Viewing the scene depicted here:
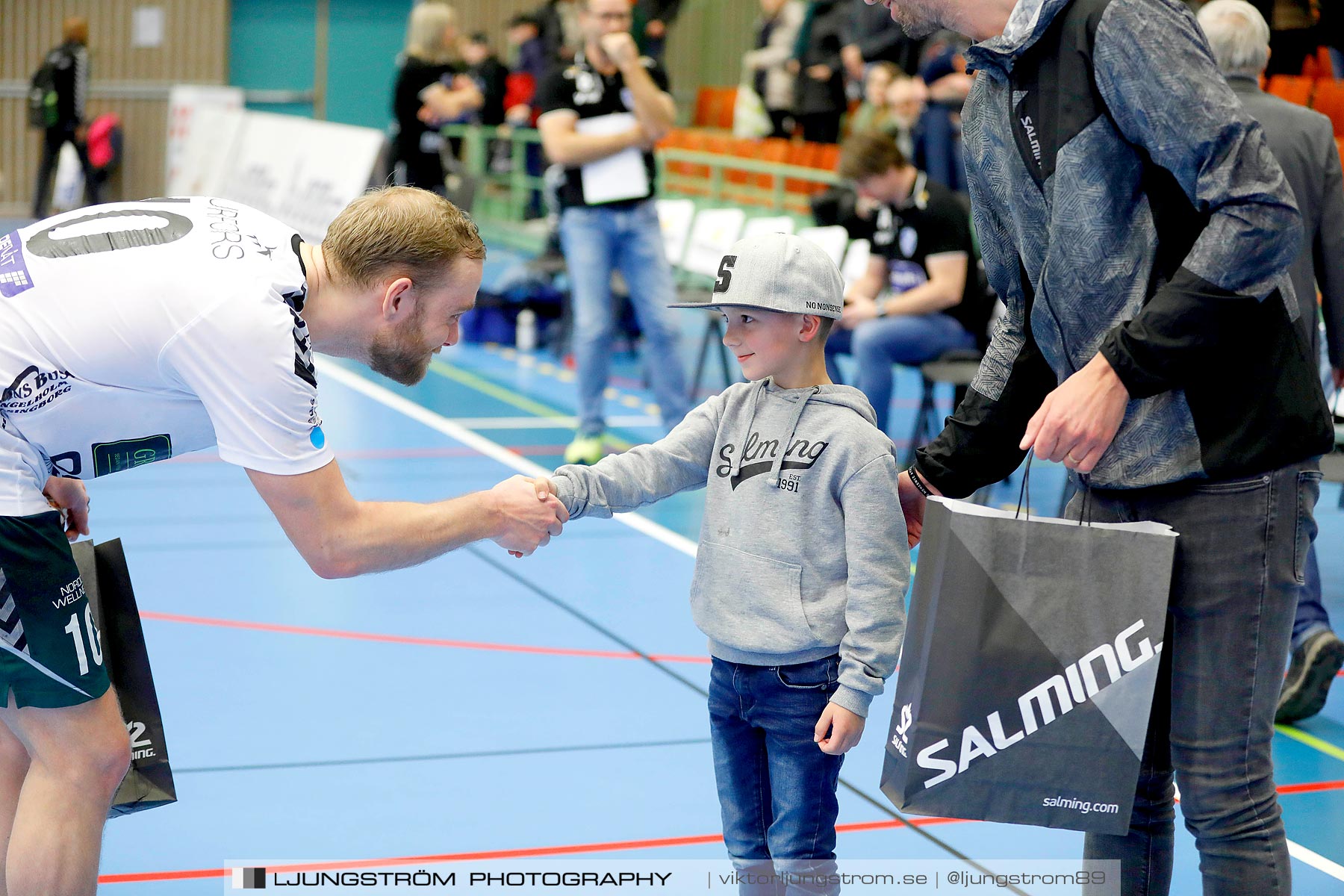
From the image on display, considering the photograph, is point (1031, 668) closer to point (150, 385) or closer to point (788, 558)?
point (788, 558)

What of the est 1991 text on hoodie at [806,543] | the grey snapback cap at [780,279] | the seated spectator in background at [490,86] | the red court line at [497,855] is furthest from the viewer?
the seated spectator in background at [490,86]

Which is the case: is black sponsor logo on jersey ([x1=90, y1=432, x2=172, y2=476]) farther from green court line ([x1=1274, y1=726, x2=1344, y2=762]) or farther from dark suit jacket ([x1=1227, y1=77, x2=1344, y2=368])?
green court line ([x1=1274, y1=726, x2=1344, y2=762])

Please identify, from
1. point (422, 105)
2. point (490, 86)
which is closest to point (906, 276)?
point (422, 105)

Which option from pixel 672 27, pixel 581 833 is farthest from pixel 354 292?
pixel 672 27

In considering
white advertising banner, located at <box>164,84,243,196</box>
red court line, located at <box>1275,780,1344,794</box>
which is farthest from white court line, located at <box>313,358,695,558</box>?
white advertising banner, located at <box>164,84,243,196</box>

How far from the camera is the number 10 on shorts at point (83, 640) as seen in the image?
96.0 inches

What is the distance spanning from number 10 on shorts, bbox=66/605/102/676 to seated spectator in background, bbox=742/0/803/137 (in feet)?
44.0

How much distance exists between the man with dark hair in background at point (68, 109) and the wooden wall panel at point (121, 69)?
1245mm

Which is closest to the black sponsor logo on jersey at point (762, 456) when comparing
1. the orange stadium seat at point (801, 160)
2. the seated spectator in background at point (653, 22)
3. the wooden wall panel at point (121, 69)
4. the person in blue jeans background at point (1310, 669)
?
the person in blue jeans background at point (1310, 669)

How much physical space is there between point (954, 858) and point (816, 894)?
92 cm

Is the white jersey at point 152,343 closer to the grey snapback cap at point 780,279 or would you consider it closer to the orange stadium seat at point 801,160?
the grey snapback cap at point 780,279

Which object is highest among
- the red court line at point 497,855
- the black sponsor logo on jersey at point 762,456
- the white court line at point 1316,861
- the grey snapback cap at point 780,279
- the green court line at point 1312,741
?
the grey snapback cap at point 780,279

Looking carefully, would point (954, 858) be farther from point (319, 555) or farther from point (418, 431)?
point (418, 431)

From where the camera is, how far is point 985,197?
7.81 ft
